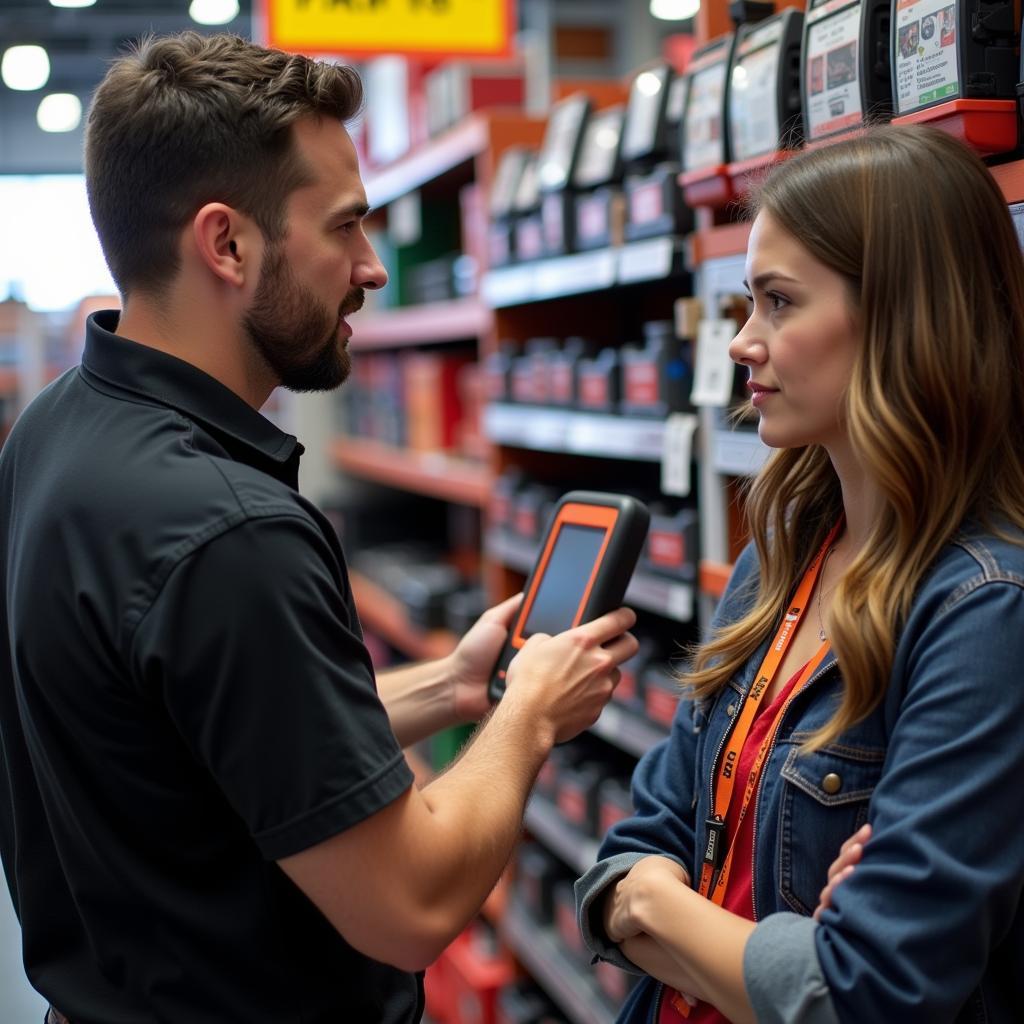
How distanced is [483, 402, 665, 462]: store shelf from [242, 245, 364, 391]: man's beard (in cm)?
100

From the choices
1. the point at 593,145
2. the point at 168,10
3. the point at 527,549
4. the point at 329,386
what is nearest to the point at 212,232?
the point at 329,386

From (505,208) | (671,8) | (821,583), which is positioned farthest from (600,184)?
(671,8)

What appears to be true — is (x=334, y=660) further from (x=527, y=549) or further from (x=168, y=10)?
(x=168, y=10)

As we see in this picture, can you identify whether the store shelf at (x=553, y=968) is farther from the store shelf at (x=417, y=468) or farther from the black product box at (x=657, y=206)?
the black product box at (x=657, y=206)

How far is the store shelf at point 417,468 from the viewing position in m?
3.74

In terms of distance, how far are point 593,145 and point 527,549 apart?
100 centimetres

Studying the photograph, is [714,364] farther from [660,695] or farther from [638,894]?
[638,894]

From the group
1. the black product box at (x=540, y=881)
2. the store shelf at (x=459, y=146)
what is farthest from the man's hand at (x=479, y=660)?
the store shelf at (x=459, y=146)

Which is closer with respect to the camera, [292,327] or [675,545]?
[292,327]

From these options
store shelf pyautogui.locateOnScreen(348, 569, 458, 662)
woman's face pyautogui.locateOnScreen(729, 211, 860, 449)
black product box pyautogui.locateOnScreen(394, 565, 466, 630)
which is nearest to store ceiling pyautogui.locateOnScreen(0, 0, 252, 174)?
store shelf pyautogui.locateOnScreen(348, 569, 458, 662)

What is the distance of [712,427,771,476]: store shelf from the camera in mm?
1957

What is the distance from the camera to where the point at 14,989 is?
435cm

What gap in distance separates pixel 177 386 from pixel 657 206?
1.25 metres

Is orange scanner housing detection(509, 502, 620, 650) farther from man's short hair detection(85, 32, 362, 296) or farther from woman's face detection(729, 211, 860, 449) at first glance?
man's short hair detection(85, 32, 362, 296)
